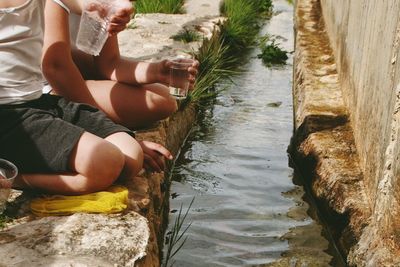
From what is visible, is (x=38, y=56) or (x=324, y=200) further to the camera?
(x=324, y=200)

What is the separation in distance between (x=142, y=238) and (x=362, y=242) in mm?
1042

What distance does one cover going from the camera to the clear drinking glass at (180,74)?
3205 mm

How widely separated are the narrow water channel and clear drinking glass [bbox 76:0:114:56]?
103cm

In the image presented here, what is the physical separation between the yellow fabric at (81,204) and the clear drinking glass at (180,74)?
26.6 inches

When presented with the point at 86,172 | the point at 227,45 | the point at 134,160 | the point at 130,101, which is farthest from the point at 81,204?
the point at 227,45

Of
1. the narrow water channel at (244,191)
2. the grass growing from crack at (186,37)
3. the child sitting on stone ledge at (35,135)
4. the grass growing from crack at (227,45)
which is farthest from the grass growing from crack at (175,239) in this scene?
the grass growing from crack at (186,37)

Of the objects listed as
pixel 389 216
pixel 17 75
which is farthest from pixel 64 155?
pixel 389 216

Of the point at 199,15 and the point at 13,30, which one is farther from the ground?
the point at 13,30

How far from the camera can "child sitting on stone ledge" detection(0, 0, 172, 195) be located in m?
2.76

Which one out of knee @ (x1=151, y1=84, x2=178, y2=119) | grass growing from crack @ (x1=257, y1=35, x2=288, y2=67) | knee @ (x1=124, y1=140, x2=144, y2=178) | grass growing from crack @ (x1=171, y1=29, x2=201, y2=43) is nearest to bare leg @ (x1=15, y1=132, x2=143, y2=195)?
knee @ (x1=124, y1=140, x2=144, y2=178)

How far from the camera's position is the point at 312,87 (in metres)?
4.96

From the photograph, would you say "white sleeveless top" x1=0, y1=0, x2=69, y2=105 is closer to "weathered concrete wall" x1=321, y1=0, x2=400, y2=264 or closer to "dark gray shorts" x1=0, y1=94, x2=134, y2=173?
"dark gray shorts" x1=0, y1=94, x2=134, y2=173

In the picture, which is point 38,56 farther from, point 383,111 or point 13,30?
point 383,111

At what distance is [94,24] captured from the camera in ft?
9.96
